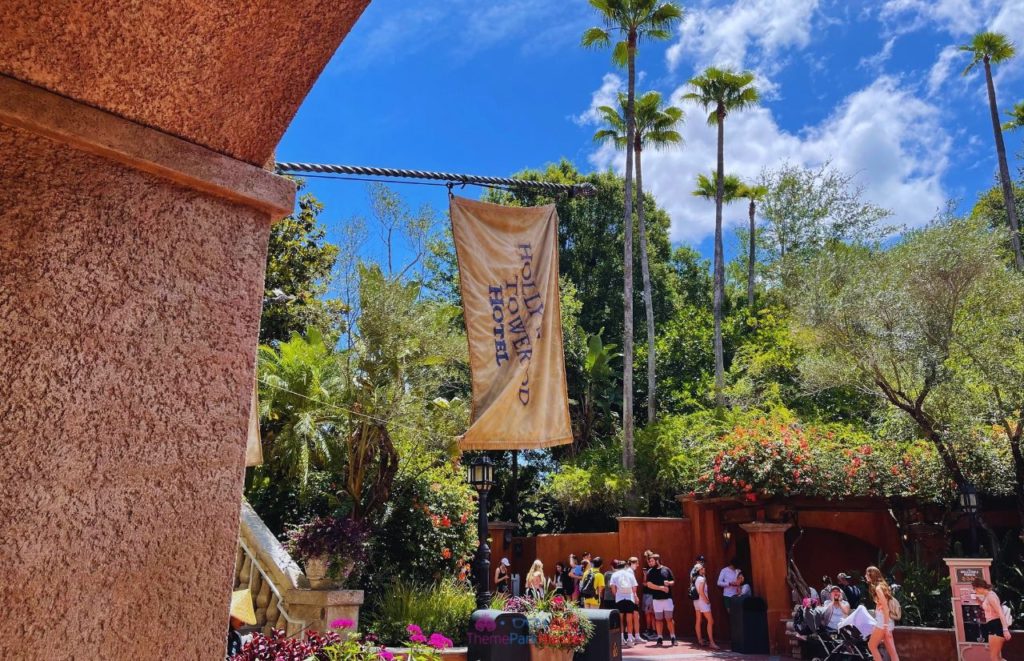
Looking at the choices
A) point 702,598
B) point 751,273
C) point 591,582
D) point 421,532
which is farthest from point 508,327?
point 751,273

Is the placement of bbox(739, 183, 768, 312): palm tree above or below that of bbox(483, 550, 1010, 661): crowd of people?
above

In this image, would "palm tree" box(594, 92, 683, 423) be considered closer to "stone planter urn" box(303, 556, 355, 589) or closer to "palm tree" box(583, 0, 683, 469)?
"palm tree" box(583, 0, 683, 469)

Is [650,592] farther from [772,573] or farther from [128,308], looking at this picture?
[128,308]

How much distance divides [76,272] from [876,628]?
1143cm

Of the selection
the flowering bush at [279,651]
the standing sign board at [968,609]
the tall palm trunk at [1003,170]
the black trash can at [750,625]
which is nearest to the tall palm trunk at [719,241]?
the tall palm trunk at [1003,170]

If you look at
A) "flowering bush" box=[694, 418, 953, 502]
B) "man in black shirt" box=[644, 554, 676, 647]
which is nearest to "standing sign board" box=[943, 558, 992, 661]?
"flowering bush" box=[694, 418, 953, 502]

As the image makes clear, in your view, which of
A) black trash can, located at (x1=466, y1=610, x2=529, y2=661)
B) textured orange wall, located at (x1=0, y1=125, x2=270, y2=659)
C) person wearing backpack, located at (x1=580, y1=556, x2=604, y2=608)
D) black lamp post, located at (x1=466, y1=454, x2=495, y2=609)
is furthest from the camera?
person wearing backpack, located at (x1=580, y1=556, x2=604, y2=608)

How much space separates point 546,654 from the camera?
26.8 ft

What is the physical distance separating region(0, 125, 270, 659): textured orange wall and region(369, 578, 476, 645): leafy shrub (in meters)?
8.34

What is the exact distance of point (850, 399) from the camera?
2306cm

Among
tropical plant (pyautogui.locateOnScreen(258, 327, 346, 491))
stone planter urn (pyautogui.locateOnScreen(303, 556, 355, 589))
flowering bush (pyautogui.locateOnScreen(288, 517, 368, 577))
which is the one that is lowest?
stone planter urn (pyautogui.locateOnScreen(303, 556, 355, 589))

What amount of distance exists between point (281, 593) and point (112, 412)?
7470 mm

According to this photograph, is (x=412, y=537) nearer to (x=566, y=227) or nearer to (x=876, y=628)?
(x=876, y=628)

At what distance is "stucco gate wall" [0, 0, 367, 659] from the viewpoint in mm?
1777
